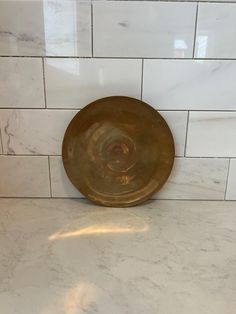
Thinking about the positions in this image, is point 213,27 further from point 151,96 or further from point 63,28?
point 63,28

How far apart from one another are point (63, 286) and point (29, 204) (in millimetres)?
390

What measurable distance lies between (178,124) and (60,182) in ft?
1.31

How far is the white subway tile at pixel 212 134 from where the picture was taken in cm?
89

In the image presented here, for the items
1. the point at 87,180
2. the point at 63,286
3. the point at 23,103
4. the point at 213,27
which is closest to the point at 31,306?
the point at 63,286

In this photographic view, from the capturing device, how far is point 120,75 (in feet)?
2.81

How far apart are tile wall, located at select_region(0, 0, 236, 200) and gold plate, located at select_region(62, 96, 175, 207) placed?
0.04 m

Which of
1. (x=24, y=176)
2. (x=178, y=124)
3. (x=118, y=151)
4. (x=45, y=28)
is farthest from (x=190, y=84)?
(x=24, y=176)

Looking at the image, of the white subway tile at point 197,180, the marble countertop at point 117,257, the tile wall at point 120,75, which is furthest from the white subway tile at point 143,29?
the marble countertop at point 117,257

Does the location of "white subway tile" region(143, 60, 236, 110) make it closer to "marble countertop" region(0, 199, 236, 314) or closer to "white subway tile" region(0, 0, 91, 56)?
"white subway tile" region(0, 0, 91, 56)

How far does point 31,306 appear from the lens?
0.57 meters

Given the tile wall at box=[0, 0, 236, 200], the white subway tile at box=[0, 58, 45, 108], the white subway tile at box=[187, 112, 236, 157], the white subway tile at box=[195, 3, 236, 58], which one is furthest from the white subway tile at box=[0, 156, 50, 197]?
the white subway tile at box=[195, 3, 236, 58]

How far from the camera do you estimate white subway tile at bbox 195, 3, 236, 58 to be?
0.80m

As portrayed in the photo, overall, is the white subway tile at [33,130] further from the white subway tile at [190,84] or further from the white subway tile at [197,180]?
the white subway tile at [197,180]

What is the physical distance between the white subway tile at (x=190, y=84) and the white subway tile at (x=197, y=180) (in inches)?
6.5
